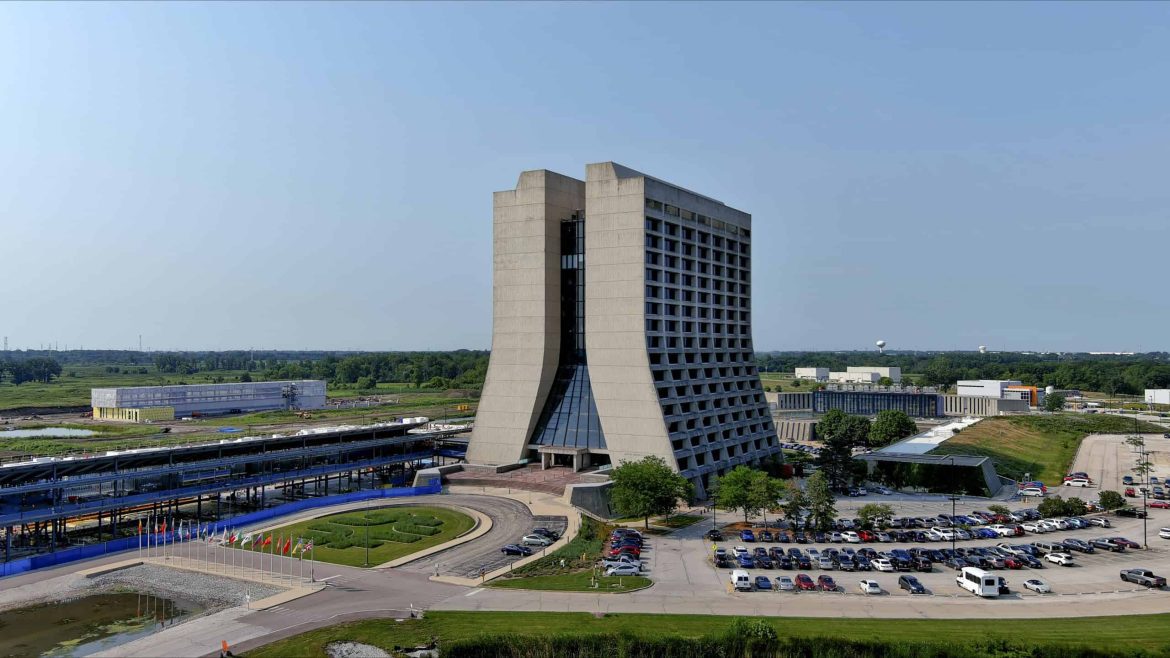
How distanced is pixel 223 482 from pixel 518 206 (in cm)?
4945

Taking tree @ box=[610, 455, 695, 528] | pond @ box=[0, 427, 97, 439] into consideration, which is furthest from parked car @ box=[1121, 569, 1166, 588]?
pond @ box=[0, 427, 97, 439]

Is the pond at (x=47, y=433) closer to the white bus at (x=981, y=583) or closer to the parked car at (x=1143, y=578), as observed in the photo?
the white bus at (x=981, y=583)

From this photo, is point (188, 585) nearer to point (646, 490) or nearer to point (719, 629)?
point (646, 490)

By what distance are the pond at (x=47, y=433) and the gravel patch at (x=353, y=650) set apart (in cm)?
13642

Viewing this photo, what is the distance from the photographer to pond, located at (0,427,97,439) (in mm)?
152875

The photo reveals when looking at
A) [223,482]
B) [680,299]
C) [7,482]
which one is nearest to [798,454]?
[680,299]

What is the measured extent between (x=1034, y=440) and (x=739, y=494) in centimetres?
9542

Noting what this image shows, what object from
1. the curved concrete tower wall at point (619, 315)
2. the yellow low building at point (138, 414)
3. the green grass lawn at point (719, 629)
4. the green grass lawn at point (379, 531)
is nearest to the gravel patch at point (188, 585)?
the green grass lawn at point (379, 531)

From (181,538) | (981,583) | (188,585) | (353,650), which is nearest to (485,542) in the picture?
(188,585)

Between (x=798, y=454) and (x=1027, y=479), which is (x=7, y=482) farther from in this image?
→ (x=1027, y=479)

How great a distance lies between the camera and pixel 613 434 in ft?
321

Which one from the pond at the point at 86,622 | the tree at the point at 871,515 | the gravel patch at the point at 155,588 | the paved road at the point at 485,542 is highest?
the tree at the point at 871,515

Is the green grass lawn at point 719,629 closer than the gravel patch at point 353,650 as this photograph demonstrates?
No

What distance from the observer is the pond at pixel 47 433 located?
502ft
